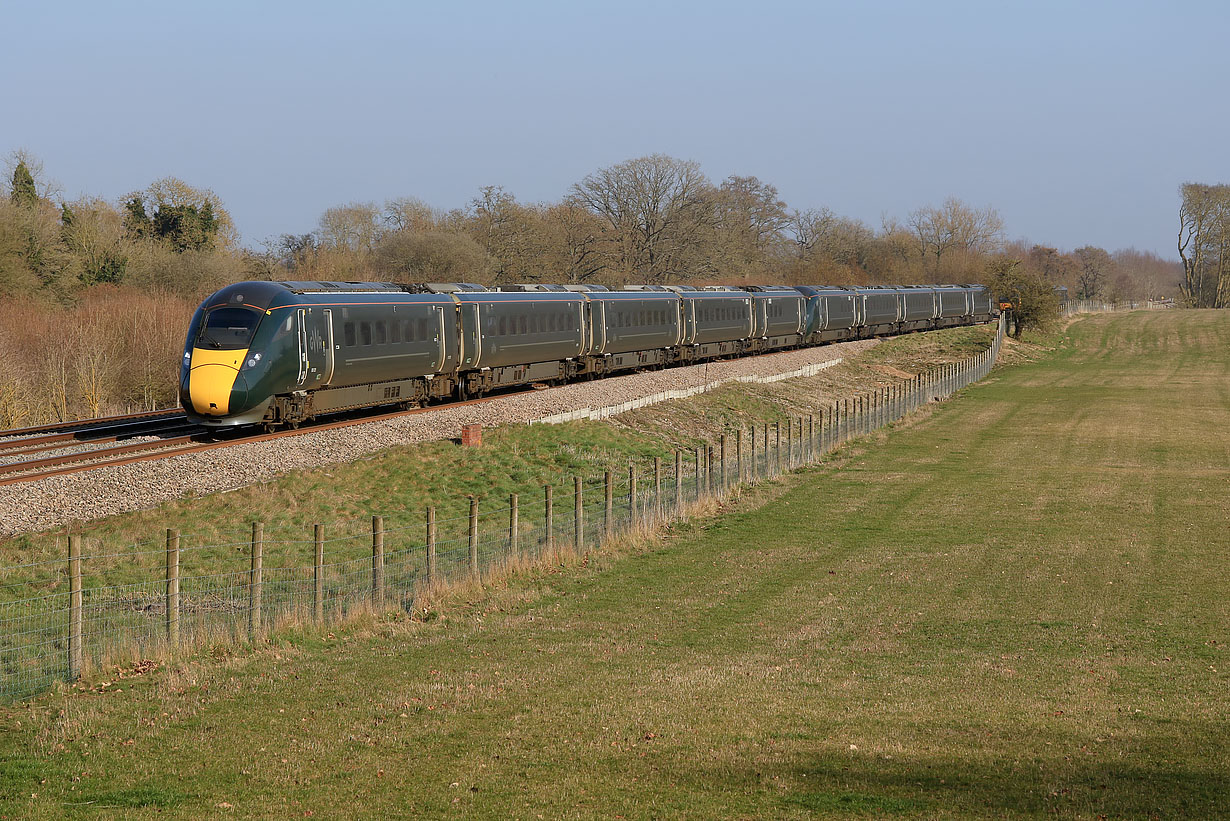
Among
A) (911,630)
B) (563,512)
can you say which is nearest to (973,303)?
(563,512)

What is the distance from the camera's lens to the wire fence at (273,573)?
1306 centimetres

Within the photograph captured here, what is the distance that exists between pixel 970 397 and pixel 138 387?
38.6 m

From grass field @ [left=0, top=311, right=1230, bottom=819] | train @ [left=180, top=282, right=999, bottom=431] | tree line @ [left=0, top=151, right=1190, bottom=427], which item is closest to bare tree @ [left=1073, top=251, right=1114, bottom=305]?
tree line @ [left=0, top=151, right=1190, bottom=427]

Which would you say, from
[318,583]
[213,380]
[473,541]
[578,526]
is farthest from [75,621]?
[213,380]

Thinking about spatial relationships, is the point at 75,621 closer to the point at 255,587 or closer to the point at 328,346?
the point at 255,587

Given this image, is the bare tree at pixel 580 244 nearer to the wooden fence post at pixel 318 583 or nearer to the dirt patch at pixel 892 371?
the dirt patch at pixel 892 371

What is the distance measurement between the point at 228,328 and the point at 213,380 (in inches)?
55.5

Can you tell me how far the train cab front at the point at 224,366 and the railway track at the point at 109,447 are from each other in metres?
0.62

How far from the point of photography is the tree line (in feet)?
137

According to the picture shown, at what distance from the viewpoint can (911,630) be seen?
1524 cm

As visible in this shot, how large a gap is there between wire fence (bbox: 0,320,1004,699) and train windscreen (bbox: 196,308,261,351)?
6.78 metres

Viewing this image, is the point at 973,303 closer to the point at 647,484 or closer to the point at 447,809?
the point at 647,484

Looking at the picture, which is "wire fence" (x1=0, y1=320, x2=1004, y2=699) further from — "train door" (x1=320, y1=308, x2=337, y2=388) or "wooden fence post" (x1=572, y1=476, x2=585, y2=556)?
"train door" (x1=320, y1=308, x2=337, y2=388)

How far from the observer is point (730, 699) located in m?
11.3
